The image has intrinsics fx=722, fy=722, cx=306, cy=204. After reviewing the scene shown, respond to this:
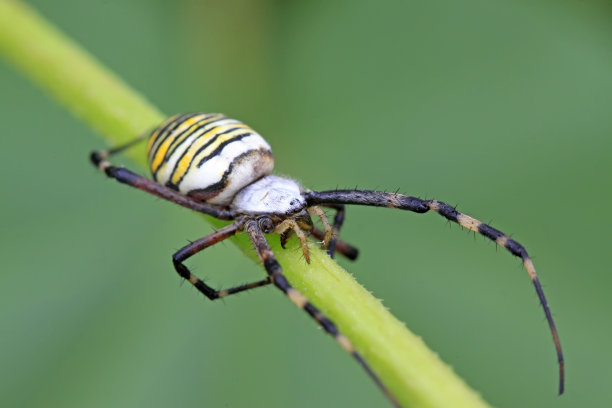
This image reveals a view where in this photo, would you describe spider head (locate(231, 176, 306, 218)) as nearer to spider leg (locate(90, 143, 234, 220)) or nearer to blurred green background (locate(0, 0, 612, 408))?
spider leg (locate(90, 143, 234, 220))

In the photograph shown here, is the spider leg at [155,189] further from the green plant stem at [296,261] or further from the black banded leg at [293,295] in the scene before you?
the black banded leg at [293,295]

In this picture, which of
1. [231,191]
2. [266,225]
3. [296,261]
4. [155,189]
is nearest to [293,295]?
[296,261]

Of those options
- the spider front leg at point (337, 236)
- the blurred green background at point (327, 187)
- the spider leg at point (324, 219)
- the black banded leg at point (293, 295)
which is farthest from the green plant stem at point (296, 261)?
the blurred green background at point (327, 187)

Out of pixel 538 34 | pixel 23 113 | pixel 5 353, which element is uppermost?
pixel 538 34

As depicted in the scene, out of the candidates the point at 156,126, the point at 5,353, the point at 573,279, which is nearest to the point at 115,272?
the point at 5,353

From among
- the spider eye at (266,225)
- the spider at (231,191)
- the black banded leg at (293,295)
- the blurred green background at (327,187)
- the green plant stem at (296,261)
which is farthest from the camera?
the blurred green background at (327,187)

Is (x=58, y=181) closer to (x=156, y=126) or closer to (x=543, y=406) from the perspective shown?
(x=156, y=126)

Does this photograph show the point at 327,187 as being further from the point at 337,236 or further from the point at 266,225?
the point at 266,225
